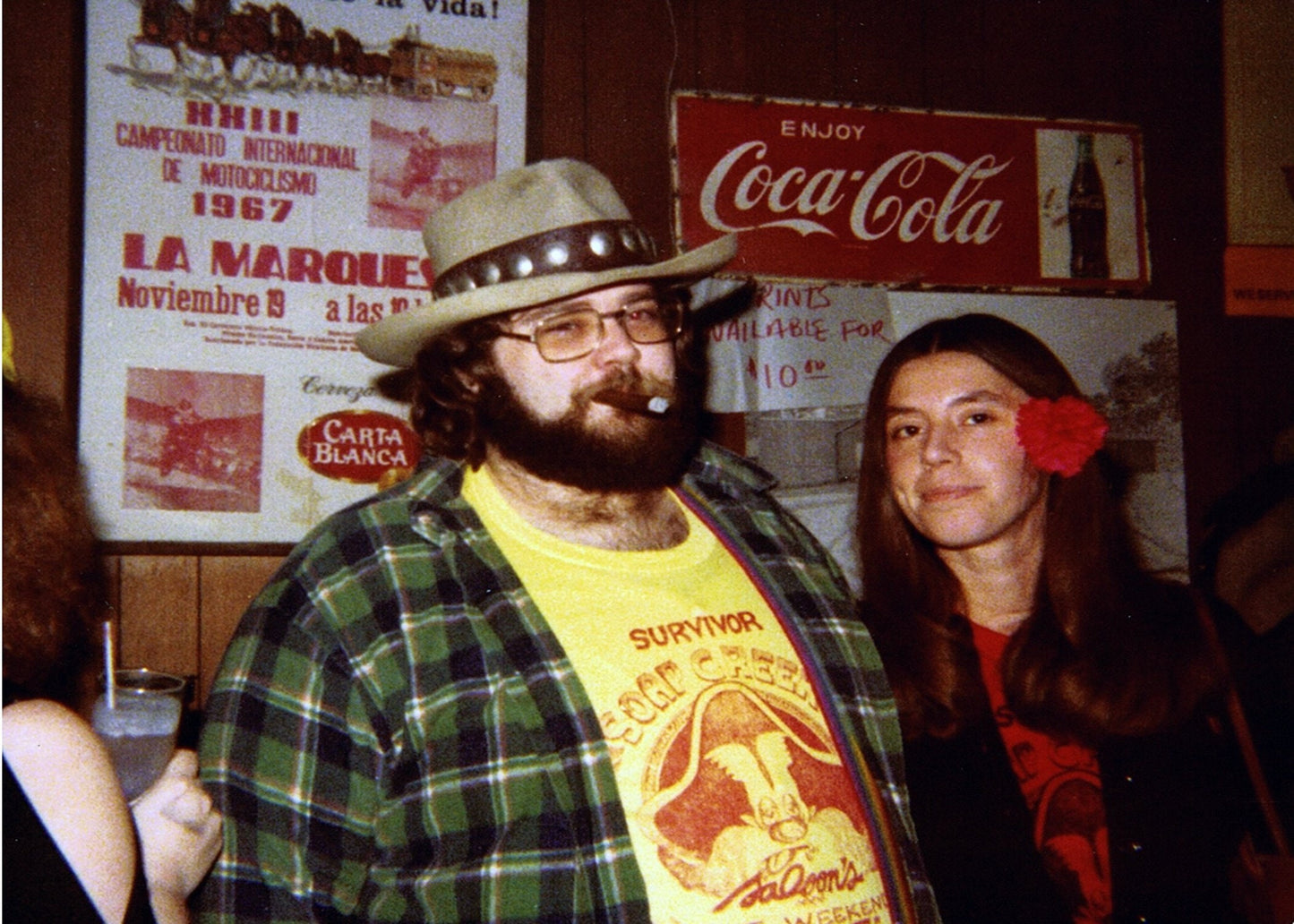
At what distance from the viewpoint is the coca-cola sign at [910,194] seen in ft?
8.20

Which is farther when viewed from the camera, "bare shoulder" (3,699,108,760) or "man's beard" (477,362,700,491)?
"man's beard" (477,362,700,491)

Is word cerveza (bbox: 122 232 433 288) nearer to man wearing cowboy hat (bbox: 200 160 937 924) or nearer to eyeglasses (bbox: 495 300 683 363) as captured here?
man wearing cowboy hat (bbox: 200 160 937 924)


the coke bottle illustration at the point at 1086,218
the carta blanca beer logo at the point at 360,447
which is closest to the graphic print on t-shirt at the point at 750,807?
the carta blanca beer logo at the point at 360,447

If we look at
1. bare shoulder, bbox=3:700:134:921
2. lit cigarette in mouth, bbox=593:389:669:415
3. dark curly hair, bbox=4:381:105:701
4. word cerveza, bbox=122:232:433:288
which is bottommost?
bare shoulder, bbox=3:700:134:921

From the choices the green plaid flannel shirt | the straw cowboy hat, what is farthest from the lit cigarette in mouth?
→ the green plaid flannel shirt

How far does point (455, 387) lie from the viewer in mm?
1811

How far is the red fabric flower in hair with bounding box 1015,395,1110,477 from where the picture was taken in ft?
→ 5.67

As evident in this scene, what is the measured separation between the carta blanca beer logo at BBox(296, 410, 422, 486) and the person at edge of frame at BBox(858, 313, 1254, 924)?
102 cm

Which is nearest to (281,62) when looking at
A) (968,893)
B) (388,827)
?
(388,827)

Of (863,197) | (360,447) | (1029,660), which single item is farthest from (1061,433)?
(360,447)

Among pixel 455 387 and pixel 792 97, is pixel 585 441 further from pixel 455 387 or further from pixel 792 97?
pixel 792 97

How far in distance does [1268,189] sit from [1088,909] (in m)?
2.27

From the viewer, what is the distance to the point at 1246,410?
9.36ft

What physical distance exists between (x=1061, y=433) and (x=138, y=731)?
148 centimetres
